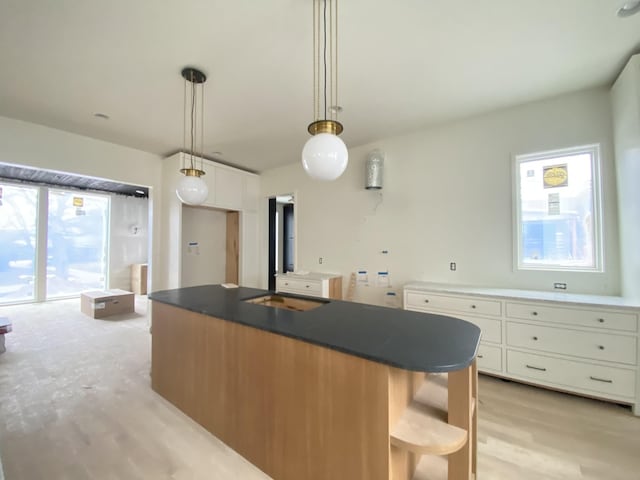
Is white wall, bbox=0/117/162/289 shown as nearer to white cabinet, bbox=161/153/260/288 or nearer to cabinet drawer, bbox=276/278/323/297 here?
white cabinet, bbox=161/153/260/288

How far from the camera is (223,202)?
465cm

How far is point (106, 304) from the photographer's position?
4754 mm

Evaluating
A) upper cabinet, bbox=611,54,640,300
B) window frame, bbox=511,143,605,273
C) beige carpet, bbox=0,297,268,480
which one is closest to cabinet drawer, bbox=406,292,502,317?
window frame, bbox=511,143,605,273

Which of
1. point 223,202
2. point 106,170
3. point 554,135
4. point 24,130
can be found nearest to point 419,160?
point 554,135

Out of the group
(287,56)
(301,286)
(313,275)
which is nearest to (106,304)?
(301,286)

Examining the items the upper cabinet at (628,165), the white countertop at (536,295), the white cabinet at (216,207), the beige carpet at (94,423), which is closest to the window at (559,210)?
the upper cabinet at (628,165)

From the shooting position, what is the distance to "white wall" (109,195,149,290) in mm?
6742

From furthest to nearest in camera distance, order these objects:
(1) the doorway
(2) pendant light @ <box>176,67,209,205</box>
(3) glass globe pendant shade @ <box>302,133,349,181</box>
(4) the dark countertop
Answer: (1) the doorway, (2) pendant light @ <box>176,67,209,205</box>, (3) glass globe pendant shade @ <box>302,133,349,181</box>, (4) the dark countertop

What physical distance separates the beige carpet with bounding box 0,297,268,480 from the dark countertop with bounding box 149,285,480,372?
89 centimetres

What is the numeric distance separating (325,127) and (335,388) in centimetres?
141

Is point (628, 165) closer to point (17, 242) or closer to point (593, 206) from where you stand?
point (593, 206)

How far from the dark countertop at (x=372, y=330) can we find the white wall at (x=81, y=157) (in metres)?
2.87

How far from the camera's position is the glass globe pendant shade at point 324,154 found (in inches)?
59.1

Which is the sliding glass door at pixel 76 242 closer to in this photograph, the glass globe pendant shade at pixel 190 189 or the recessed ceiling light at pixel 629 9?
the glass globe pendant shade at pixel 190 189
